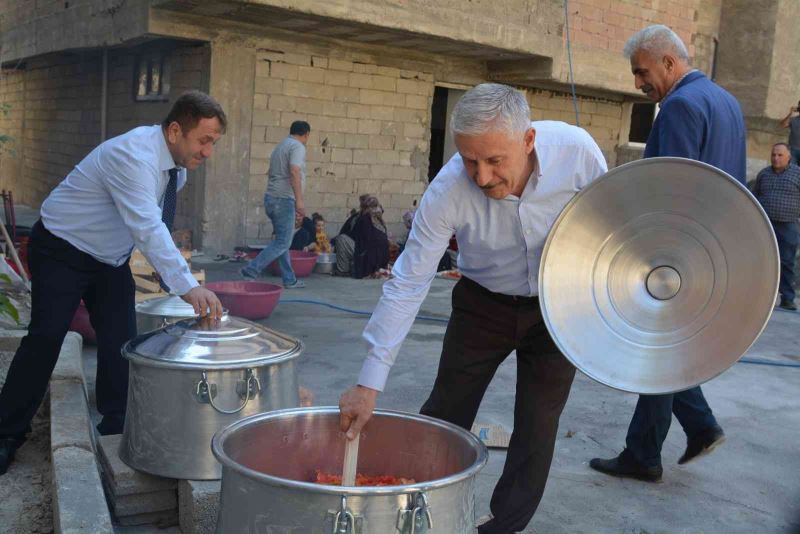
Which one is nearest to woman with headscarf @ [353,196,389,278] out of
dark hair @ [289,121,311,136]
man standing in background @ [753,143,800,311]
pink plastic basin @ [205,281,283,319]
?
dark hair @ [289,121,311,136]

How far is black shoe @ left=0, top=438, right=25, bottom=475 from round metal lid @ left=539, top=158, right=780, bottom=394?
2.48 metres

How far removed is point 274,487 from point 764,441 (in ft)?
12.2

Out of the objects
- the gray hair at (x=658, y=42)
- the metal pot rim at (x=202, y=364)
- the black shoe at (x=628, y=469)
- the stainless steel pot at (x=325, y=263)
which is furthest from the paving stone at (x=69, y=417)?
the stainless steel pot at (x=325, y=263)

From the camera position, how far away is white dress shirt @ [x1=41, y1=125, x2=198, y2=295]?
338 centimetres

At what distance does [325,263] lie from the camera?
10.7 metres

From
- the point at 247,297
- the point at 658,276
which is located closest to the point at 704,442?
the point at 658,276

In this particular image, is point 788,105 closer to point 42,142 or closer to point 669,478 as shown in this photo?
point 42,142

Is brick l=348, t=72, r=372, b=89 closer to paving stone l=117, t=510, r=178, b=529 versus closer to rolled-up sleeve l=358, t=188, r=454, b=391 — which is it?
paving stone l=117, t=510, r=178, b=529

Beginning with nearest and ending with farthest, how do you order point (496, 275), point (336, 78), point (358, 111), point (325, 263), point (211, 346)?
point (496, 275) < point (211, 346) < point (325, 263) < point (336, 78) < point (358, 111)

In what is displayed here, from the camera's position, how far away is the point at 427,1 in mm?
10898

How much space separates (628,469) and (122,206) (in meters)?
2.55

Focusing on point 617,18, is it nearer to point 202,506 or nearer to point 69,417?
point 69,417

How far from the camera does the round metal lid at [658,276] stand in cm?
250

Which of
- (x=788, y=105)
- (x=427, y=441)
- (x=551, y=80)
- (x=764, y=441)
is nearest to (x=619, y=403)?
(x=764, y=441)
